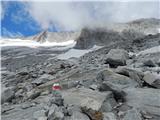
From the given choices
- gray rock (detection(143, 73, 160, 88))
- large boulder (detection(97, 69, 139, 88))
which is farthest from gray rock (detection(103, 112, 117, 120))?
gray rock (detection(143, 73, 160, 88))

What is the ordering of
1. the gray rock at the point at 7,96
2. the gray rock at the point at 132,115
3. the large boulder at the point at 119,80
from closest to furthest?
the gray rock at the point at 132,115 < the large boulder at the point at 119,80 < the gray rock at the point at 7,96

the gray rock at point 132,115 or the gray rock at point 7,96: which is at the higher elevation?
the gray rock at point 132,115

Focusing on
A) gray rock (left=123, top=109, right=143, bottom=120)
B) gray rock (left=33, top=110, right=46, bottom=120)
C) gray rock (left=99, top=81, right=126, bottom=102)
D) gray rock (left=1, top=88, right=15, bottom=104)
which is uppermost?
gray rock (left=99, top=81, right=126, bottom=102)

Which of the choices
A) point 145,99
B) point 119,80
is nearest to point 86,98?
point 145,99

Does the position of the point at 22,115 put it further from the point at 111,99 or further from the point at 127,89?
the point at 127,89

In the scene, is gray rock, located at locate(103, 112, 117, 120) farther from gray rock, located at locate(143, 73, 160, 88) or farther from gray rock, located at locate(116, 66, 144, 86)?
gray rock, located at locate(116, 66, 144, 86)

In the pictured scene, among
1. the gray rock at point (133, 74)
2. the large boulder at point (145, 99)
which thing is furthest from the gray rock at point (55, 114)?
the gray rock at point (133, 74)

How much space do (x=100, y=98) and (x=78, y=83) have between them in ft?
10.1

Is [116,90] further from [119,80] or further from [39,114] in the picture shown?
[39,114]

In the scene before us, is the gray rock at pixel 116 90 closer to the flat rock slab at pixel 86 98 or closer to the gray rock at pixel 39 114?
the flat rock slab at pixel 86 98

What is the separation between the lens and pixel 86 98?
27.3ft

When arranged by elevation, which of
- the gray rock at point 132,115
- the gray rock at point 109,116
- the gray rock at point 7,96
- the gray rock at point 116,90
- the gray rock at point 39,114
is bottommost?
the gray rock at point 7,96

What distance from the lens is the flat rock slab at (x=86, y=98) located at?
7738 millimetres

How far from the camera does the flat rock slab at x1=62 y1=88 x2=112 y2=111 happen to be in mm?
7738
